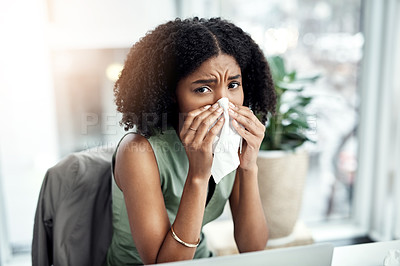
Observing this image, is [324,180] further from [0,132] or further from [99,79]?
[0,132]

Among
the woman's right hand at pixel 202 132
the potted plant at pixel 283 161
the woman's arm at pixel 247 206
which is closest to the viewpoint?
the woman's right hand at pixel 202 132

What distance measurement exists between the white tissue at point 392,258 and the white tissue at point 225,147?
33 centimetres

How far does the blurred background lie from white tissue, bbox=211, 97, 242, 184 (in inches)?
9.5

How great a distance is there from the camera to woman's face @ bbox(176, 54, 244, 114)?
66 cm

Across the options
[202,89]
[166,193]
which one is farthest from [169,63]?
[166,193]

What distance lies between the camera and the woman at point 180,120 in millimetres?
656

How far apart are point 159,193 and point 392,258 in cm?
45

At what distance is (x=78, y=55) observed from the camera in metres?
1.21

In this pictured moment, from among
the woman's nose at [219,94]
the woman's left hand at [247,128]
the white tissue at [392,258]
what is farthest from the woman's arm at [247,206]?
the white tissue at [392,258]

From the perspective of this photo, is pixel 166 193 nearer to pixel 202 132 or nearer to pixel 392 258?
pixel 202 132

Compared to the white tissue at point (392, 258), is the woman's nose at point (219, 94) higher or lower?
higher

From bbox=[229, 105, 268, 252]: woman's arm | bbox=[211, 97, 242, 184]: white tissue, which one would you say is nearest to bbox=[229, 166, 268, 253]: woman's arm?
bbox=[229, 105, 268, 252]: woman's arm

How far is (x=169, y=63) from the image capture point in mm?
667

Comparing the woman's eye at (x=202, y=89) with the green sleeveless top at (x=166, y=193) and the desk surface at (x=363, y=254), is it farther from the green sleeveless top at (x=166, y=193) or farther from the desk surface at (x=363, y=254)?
the desk surface at (x=363, y=254)
